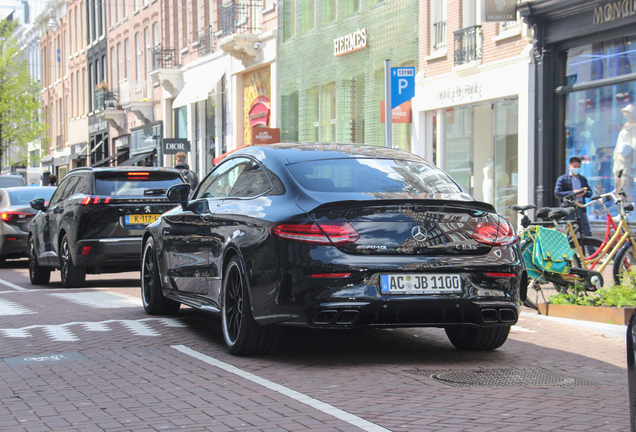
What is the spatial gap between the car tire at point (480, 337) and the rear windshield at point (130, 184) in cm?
678

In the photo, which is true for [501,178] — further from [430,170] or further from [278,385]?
[278,385]

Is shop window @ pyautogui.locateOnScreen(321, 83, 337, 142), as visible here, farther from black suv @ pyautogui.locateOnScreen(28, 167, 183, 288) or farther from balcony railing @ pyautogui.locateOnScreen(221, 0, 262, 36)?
black suv @ pyautogui.locateOnScreen(28, 167, 183, 288)

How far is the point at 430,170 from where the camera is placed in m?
7.40

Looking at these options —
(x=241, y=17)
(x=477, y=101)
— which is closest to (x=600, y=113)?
(x=477, y=101)

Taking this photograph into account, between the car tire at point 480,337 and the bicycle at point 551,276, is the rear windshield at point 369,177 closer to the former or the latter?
the car tire at point 480,337

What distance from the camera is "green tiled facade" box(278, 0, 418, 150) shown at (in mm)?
23769

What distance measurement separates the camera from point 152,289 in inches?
376

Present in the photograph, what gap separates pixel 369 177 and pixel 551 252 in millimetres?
3573

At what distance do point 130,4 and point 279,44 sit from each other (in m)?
19.6

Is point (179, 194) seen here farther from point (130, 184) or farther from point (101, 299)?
point (130, 184)

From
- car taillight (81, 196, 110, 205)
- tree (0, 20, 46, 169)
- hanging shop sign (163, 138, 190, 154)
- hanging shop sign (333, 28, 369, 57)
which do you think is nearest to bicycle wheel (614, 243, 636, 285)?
car taillight (81, 196, 110, 205)


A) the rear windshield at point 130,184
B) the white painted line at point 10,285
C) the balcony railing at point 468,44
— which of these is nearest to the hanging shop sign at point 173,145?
the balcony railing at point 468,44

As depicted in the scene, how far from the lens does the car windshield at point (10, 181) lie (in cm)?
3294

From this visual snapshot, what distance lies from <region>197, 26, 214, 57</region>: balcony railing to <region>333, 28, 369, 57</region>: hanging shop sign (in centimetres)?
1033
